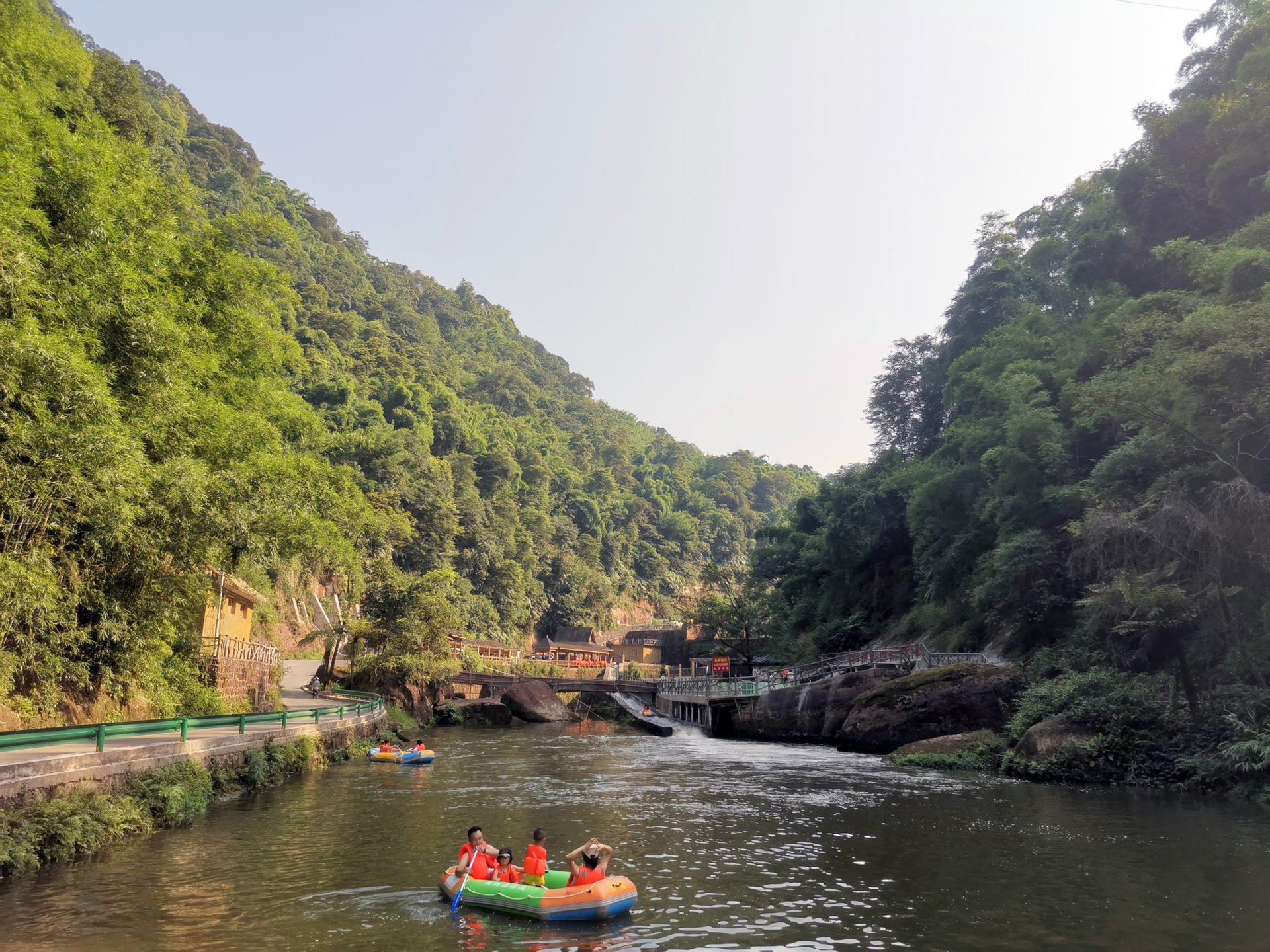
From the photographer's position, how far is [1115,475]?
2581cm

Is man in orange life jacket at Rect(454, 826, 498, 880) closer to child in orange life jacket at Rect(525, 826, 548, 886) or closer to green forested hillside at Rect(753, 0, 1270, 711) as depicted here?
child in orange life jacket at Rect(525, 826, 548, 886)

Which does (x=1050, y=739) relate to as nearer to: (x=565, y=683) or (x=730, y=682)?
(x=730, y=682)

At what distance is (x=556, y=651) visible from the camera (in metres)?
86.1

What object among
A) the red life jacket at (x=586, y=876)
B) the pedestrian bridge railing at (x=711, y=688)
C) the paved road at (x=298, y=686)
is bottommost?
the pedestrian bridge railing at (x=711, y=688)

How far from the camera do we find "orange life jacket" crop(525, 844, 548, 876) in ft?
36.2

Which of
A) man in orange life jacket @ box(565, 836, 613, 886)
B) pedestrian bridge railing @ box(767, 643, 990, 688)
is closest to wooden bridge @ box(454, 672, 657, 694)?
pedestrian bridge railing @ box(767, 643, 990, 688)

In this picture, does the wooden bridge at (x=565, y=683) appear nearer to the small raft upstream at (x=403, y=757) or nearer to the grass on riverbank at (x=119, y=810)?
the small raft upstream at (x=403, y=757)

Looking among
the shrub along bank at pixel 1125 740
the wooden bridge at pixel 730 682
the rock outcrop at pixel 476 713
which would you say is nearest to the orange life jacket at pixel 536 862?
the shrub along bank at pixel 1125 740

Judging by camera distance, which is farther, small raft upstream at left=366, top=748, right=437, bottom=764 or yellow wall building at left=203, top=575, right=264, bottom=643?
small raft upstream at left=366, top=748, right=437, bottom=764

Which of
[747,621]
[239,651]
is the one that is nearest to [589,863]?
[239,651]

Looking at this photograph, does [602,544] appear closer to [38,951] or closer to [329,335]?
[329,335]

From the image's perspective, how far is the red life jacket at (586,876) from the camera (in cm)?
1045

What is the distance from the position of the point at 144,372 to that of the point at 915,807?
2041cm

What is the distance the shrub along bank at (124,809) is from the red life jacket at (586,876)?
776cm
